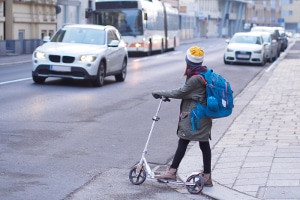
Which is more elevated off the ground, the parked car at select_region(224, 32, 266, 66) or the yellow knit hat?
the yellow knit hat

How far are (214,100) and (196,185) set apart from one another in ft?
2.90

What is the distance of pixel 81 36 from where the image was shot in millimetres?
19766

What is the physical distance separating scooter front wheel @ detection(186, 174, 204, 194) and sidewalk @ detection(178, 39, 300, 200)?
11cm

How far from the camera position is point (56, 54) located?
18641 millimetres

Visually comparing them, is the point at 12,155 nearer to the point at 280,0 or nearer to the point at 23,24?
the point at 23,24

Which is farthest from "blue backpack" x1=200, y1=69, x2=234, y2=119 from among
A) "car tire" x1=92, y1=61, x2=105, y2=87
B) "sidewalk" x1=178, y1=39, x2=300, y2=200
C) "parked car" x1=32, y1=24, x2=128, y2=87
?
"car tire" x1=92, y1=61, x2=105, y2=87

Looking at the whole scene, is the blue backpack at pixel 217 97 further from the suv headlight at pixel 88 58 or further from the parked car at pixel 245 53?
the parked car at pixel 245 53

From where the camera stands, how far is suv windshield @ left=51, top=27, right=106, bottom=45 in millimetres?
19688

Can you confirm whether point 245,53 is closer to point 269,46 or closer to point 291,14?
point 269,46

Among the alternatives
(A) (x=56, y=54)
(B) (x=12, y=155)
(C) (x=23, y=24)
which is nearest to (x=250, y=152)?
(B) (x=12, y=155)

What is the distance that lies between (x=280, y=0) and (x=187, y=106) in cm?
14356

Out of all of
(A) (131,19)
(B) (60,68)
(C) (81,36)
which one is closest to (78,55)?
(B) (60,68)

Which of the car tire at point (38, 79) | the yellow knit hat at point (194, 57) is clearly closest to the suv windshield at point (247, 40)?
the car tire at point (38, 79)

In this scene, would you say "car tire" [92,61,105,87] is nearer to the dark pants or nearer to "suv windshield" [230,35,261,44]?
Result: the dark pants
